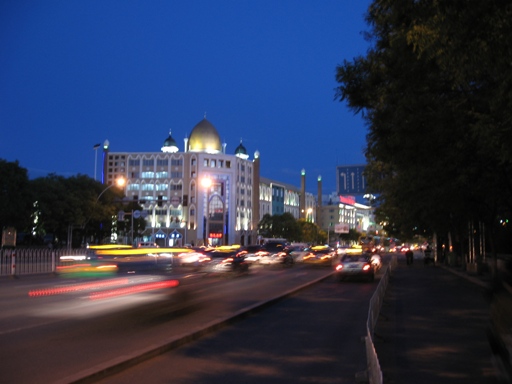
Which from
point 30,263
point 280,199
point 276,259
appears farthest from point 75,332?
point 280,199

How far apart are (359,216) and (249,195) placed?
67.0 metres

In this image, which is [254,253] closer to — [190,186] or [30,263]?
[30,263]

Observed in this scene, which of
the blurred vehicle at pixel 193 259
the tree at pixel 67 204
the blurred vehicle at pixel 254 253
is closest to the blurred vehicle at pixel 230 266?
the blurred vehicle at pixel 193 259

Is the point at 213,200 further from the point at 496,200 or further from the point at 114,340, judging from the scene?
the point at 114,340

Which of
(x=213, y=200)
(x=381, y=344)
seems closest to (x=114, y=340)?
(x=381, y=344)

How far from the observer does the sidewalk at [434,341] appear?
9.09 meters

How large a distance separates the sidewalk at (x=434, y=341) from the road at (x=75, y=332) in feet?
6.94

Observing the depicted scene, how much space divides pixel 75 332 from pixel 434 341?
7354 millimetres

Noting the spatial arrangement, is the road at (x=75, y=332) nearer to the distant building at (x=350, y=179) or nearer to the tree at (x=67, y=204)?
the distant building at (x=350, y=179)

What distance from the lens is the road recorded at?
29.5 ft

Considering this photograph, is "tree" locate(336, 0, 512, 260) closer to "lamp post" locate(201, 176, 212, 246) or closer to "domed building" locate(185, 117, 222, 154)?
"lamp post" locate(201, 176, 212, 246)

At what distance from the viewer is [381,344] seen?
11.6 metres

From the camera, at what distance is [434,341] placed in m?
12.2

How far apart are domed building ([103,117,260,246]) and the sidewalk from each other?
356ft
